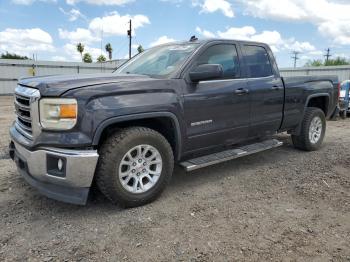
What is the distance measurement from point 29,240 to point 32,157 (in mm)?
795

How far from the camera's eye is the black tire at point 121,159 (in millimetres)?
3578

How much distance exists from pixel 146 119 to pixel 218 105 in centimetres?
104

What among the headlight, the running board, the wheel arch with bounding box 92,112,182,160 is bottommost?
the running board

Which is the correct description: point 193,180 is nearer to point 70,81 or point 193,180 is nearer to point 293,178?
point 293,178

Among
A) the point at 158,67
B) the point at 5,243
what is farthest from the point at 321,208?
the point at 5,243

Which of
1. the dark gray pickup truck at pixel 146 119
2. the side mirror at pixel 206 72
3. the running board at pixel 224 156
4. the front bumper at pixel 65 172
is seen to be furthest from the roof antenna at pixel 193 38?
the front bumper at pixel 65 172

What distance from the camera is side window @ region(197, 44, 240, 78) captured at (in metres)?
4.65

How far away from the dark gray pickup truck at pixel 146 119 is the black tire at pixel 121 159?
1 centimetres

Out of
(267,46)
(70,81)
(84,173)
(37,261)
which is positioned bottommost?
(37,261)

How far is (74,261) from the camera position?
9.45 feet

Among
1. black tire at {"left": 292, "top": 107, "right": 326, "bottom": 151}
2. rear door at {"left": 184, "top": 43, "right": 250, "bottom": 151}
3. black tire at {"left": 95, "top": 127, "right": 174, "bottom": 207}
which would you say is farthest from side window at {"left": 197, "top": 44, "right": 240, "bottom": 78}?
black tire at {"left": 292, "top": 107, "right": 326, "bottom": 151}

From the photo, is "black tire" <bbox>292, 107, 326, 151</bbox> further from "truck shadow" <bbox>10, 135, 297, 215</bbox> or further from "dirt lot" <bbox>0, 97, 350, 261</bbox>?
"dirt lot" <bbox>0, 97, 350, 261</bbox>

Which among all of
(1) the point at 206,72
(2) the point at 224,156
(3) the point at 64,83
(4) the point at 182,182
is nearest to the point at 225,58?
(1) the point at 206,72

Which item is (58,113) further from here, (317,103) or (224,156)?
(317,103)
